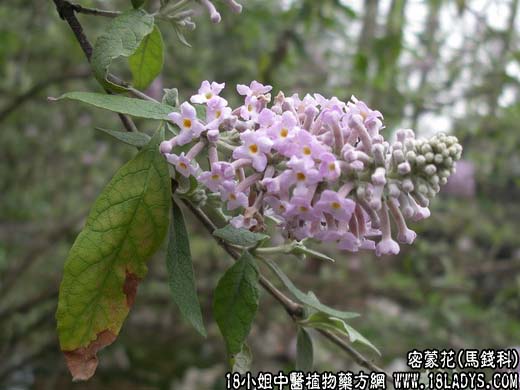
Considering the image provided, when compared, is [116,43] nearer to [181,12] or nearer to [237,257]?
[181,12]

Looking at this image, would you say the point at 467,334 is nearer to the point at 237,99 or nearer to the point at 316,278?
the point at 316,278

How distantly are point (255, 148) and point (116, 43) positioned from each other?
1.26 feet

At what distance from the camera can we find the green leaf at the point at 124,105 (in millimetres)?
1143

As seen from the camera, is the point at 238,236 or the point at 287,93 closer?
the point at 238,236

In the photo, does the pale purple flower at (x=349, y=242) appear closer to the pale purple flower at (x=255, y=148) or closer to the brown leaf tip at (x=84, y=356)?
the pale purple flower at (x=255, y=148)

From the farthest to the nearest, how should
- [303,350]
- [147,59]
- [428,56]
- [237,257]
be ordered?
[428,56] < [147,59] < [303,350] < [237,257]

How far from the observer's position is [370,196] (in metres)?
1.19

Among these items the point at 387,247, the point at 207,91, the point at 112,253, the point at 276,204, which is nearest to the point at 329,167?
the point at 276,204

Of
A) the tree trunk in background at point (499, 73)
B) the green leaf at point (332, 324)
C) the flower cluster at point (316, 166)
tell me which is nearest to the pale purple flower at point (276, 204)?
the flower cluster at point (316, 166)

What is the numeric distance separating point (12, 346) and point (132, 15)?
3.59 m

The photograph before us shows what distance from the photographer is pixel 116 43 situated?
1.24 m

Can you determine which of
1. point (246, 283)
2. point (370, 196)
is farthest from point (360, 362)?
point (370, 196)

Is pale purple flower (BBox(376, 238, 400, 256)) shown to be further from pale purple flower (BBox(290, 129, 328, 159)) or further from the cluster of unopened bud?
the cluster of unopened bud

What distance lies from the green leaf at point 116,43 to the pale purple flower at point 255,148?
1.01 feet
